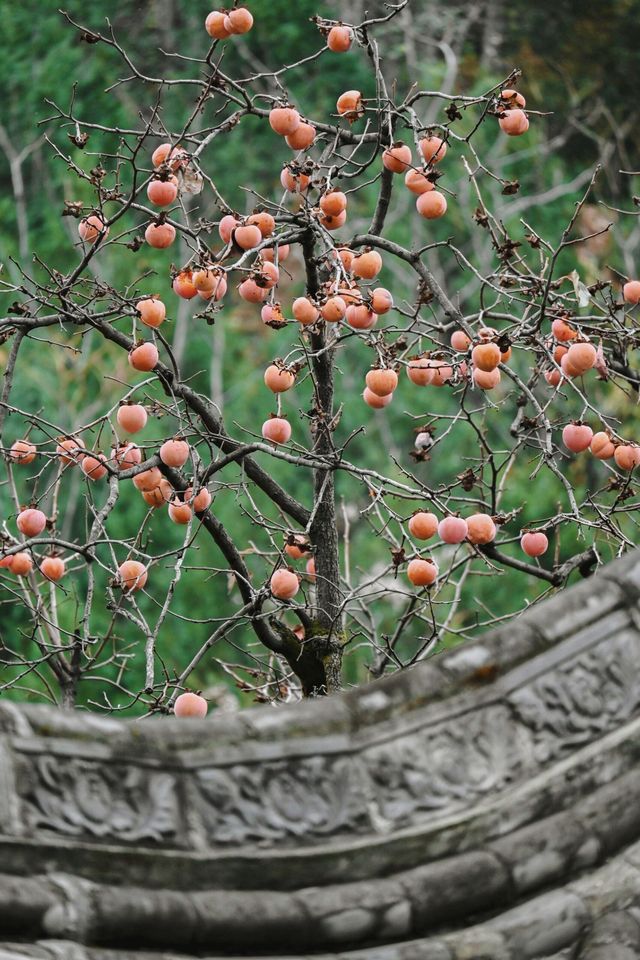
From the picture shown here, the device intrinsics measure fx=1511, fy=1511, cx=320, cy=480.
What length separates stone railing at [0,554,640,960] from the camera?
5.81ft

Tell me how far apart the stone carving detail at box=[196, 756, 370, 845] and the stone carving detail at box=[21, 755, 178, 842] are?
5 centimetres

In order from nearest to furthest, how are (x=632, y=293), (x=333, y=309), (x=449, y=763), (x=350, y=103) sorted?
(x=449, y=763)
(x=333, y=309)
(x=350, y=103)
(x=632, y=293)

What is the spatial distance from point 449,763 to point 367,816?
127mm

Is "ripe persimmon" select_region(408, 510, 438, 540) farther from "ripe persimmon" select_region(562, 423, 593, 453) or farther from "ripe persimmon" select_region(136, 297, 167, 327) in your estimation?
"ripe persimmon" select_region(136, 297, 167, 327)

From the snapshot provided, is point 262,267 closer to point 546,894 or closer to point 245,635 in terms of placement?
point 546,894

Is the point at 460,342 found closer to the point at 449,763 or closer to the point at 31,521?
the point at 31,521

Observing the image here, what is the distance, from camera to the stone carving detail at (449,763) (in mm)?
1899

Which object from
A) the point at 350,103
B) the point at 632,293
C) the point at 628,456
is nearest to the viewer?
the point at 628,456

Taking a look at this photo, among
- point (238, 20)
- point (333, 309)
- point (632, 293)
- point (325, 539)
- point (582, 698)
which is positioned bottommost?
point (582, 698)

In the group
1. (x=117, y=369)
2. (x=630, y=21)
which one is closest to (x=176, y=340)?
(x=117, y=369)

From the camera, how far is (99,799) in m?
1.79

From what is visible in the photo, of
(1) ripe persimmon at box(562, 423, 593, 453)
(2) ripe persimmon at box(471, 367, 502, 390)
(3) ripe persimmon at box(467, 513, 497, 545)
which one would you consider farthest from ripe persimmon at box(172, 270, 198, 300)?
(1) ripe persimmon at box(562, 423, 593, 453)

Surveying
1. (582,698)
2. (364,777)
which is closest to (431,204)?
(582,698)

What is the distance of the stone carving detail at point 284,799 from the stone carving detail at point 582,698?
24 centimetres
